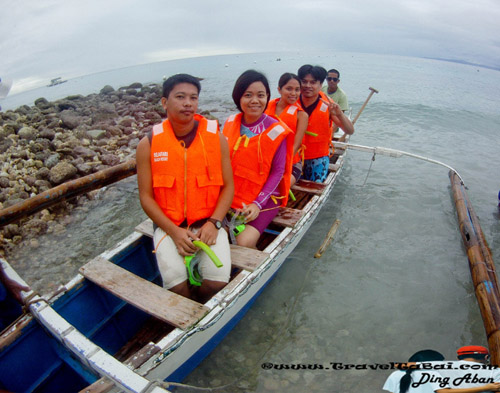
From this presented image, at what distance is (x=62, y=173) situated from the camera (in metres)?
7.27

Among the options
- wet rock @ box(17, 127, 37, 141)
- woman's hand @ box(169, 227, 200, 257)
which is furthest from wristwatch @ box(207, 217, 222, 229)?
wet rock @ box(17, 127, 37, 141)

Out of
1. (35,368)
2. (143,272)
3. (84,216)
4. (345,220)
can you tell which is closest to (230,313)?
(143,272)

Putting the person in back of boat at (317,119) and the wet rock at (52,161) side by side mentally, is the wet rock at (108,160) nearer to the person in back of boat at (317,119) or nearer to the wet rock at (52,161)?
the wet rock at (52,161)

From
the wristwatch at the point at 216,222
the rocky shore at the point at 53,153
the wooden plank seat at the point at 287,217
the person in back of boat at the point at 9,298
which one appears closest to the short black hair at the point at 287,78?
the wooden plank seat at the point at 287,217

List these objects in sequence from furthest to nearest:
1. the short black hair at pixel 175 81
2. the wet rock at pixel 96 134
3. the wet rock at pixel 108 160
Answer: the wet rock at pixel 96 134 < the wet rock at pixel 108 160 < the short black hair at pixel 175 81

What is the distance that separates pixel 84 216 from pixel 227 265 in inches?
201

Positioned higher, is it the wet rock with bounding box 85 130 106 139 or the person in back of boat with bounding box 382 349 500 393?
the wet rock with bounding box 85 130 106 139

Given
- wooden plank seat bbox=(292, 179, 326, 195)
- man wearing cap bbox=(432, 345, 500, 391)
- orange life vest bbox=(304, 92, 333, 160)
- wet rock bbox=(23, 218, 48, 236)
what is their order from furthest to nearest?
wet rock bbox=(23, 218, 48, 236) → orange life vest bbox=(304, 92, 333, 160) → wooden plank seat bbox=(292, 179, 326, 195) → man wearing cap bbox=(432, 345, 500, 391)

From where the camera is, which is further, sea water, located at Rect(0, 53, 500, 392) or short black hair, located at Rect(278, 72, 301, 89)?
short black hair, located at Rect(278, 72, 301, 89)

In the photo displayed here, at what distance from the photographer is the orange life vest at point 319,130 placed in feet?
16.7

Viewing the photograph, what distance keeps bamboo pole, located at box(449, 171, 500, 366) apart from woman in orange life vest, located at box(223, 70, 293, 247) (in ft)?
8.80

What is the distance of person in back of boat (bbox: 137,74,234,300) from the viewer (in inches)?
110

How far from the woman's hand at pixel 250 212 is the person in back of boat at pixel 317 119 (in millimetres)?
2314

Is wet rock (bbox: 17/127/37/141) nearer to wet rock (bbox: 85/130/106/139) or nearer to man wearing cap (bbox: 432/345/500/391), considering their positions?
wet rock (bbox: 85/130/106/139)
